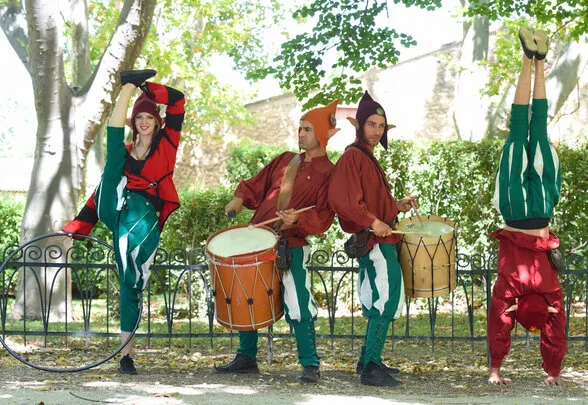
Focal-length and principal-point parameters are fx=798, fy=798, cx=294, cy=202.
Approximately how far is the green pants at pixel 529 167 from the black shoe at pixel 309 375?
5.93 ft

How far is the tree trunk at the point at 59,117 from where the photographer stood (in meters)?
9.25

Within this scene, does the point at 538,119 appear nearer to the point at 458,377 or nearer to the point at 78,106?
the point at 458,377

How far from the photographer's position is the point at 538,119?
217 inches

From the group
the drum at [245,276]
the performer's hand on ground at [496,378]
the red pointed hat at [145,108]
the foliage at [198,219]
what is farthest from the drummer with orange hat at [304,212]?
the foliage at [198,219]

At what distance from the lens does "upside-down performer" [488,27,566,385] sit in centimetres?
547

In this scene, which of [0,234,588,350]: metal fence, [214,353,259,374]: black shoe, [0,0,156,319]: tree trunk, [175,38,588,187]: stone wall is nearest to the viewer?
[214,353,259,374]: black shoe

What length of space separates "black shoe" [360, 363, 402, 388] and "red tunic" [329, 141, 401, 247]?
91 cm

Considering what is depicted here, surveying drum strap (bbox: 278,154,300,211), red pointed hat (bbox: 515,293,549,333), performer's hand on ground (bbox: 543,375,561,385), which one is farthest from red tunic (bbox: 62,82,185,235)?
performer's hand on ground (bbox: 543,375,561,385)

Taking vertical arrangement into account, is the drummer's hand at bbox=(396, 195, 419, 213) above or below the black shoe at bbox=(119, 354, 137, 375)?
above

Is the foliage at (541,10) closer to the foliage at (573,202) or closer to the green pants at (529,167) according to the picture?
the foliage at (573,202)

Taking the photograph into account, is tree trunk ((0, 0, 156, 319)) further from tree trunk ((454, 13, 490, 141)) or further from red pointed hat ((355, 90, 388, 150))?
tree trunk ((454, 13, 490, 141))

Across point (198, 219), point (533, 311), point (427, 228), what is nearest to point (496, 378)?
point (533, 311)

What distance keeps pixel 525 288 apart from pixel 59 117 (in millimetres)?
5987

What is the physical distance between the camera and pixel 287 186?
19.2 feet
